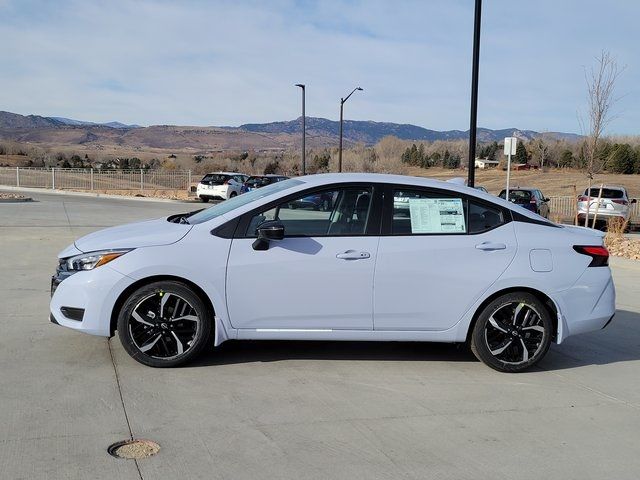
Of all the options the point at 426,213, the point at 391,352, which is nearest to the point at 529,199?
the point at 391,352

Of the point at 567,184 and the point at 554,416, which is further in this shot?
the point at 567,184

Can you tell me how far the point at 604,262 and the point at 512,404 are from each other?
168 centimetres

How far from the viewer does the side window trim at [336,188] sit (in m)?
5.43

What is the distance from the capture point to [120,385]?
5.00 metres

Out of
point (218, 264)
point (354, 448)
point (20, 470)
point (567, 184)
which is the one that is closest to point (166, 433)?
point (20, 470)

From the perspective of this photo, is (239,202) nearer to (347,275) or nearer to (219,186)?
(347,275)

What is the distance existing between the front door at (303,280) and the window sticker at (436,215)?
42 cm

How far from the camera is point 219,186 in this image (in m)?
31.5

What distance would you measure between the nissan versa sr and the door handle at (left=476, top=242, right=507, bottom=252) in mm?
12

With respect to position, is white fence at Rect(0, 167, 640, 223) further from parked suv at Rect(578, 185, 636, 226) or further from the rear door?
the rear door

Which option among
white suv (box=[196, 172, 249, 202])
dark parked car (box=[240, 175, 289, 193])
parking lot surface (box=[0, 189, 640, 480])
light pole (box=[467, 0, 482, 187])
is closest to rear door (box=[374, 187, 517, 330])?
parking lot surface (box=[0, 189, 640, 480])

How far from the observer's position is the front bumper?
5.25 metres

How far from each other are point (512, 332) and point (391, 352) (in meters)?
1.16

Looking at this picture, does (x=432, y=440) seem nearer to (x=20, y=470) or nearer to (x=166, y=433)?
(x=166, y=433)
